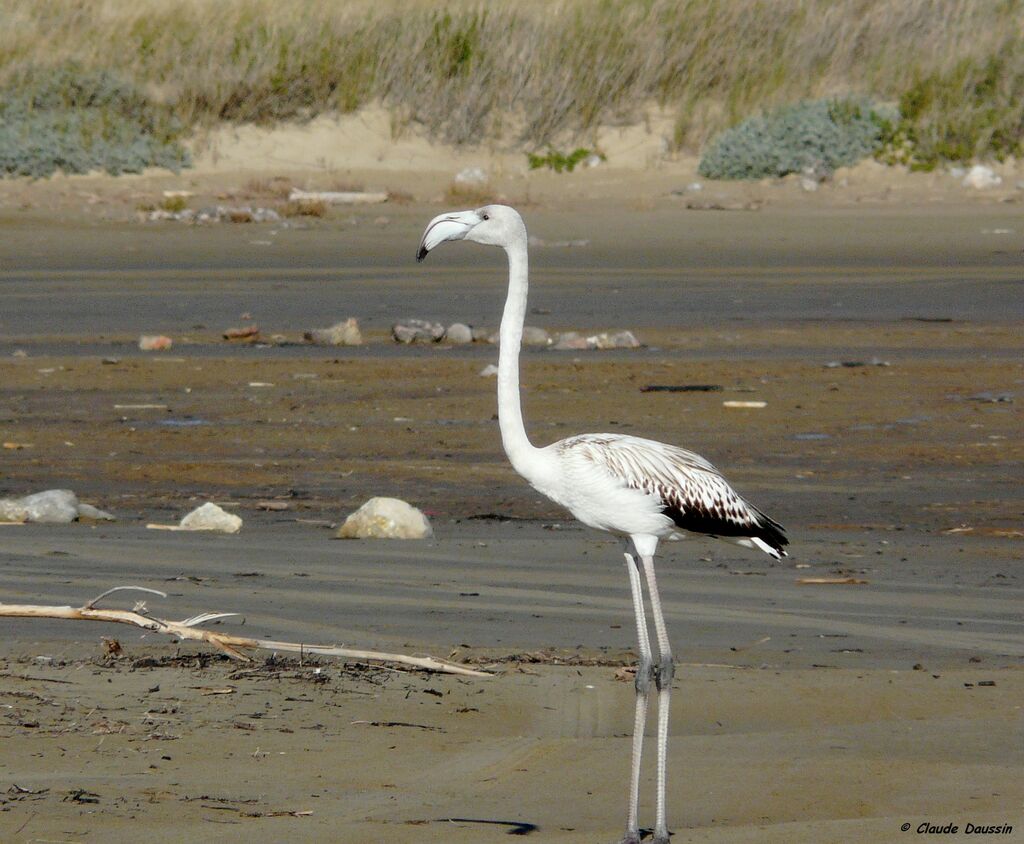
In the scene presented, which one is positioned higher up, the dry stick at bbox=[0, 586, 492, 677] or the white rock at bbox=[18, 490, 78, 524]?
the dry stick at bbox=[0, 586, 492, 677]

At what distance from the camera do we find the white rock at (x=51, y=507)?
892 cm

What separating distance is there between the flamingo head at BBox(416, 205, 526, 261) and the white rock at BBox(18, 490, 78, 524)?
378 centimetres

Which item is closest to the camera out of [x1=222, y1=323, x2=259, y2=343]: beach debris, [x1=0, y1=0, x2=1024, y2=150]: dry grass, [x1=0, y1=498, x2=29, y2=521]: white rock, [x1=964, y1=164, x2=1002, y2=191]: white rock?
[x1=0, y1=498, x2=29, y2=521]: white rock

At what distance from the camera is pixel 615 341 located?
15.2 m

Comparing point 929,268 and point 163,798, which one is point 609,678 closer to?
point 163,798

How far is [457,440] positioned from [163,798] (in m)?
6.34


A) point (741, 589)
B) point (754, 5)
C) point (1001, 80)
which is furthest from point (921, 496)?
point (754, 5)

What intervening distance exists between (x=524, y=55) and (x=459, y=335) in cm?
1763

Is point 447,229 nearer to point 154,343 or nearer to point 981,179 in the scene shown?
point 154,343

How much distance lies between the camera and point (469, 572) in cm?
794

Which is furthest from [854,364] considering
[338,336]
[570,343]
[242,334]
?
[242,334]

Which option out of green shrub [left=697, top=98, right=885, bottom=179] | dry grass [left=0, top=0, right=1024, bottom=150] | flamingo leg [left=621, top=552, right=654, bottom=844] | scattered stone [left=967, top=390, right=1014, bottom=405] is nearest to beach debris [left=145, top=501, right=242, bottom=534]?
flamingo leg [left=621, top=552, right=654, bottom=844]

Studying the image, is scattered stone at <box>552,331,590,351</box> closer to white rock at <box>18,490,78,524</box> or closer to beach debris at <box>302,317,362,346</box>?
beach debris at <box>302,317,362,346</box>

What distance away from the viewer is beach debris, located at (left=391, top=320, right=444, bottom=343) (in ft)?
50.1
